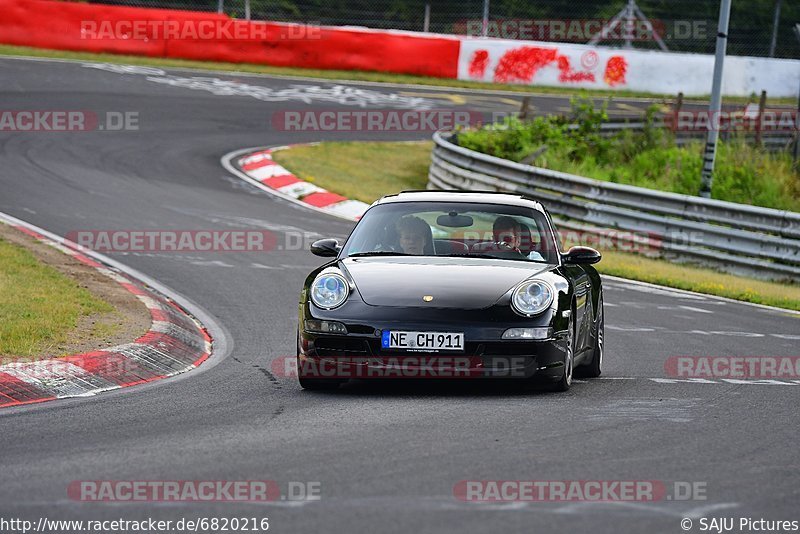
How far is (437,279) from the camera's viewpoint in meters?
7.97

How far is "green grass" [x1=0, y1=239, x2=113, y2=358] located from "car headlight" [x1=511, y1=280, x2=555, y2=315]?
3.09m

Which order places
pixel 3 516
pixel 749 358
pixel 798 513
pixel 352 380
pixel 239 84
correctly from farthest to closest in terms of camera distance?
pixel 239 84, pixel 749 358, pixel 352 380, pixel 798 513, pixel 3 516

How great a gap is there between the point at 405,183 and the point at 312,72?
37.8 ft

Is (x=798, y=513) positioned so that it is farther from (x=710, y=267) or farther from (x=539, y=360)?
(x=710, y=267)

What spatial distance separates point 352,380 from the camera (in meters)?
8.48

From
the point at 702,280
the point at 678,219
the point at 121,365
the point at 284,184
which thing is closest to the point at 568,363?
the point at 121,365

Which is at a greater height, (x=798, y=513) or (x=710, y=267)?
(x=798, y=513)

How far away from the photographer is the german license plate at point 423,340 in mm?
7555

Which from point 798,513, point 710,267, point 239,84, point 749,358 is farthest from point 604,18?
point 798,513

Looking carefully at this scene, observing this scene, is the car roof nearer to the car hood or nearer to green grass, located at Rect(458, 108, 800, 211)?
the car hood

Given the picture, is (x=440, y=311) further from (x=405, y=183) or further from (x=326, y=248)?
(x=405, y=183)

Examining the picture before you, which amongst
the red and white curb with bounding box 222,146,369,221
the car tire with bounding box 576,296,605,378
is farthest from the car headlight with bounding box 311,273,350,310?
the red and white curb with bounding box 222,146,369,221

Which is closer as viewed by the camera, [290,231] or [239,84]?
[290,231]

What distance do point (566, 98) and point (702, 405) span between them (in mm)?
28448
